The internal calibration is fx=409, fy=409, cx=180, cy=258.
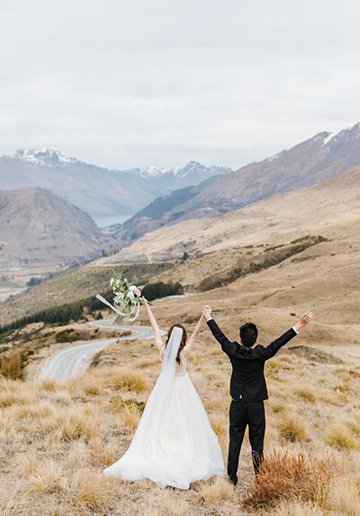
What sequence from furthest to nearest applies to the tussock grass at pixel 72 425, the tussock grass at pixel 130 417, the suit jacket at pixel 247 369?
1. the tussock grass at pixel 130 417
2. the tussock grass at pixel 72 425
3. the suit jacket at pixel 247 369

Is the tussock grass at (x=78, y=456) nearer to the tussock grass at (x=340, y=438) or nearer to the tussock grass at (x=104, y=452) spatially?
the tussock grass at (x=104, y=452)

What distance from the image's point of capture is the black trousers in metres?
7.20

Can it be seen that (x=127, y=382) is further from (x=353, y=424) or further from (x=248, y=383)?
(x=248, y=383)

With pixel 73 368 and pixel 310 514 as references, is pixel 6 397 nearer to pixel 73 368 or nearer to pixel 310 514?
pixel 310 514

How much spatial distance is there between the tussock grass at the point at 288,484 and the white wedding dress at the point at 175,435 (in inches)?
52.6

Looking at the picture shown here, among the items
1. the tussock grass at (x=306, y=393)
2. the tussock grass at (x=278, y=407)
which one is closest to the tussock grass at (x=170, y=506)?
the tussock grass at (x=278, y=407)

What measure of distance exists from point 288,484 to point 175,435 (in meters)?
2.45

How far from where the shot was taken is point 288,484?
20.7ft

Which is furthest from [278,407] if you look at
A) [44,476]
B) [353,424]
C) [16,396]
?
[44,476]

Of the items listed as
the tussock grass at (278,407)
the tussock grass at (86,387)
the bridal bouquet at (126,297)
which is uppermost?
the bridal bouquet at (126,297)

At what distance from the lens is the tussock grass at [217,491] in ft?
21.9

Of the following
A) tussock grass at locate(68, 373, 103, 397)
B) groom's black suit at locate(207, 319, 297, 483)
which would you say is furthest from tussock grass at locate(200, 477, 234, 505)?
tussock grass at locate(68, 373, 103, 397)

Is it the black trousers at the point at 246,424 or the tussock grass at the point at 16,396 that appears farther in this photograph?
the tussock grass at the point at 16,396

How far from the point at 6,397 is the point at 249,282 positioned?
2855 inches
